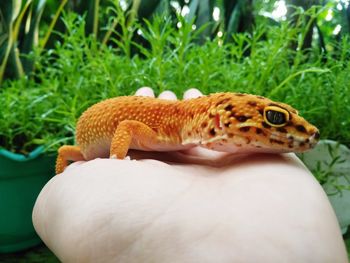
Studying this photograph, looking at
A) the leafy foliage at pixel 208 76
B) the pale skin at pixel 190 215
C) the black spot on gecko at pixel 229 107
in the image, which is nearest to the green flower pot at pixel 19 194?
the leafy foliage at pixel 208 76

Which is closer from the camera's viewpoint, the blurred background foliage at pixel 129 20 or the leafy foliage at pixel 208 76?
the leafy foliage at pixel 208 76

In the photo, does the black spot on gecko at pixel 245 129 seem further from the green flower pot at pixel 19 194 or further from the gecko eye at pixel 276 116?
the green flower pot at pixel 19 194

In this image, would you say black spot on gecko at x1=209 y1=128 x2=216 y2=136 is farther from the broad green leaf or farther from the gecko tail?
Answer: the broad green leaf

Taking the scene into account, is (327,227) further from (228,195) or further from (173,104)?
(173,104)

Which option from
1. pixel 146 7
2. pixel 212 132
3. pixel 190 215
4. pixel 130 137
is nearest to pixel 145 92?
pixel 130 137

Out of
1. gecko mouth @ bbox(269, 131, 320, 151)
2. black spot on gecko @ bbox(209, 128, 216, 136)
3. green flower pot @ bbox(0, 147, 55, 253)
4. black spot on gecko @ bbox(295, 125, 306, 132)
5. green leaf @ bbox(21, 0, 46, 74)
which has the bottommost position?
green flower pot @ bbox(0, 147, 55, 253)

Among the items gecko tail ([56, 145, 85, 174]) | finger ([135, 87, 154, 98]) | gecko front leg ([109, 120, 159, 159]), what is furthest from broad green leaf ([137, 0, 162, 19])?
gecko front leg ([109, 120, 159, 159])
